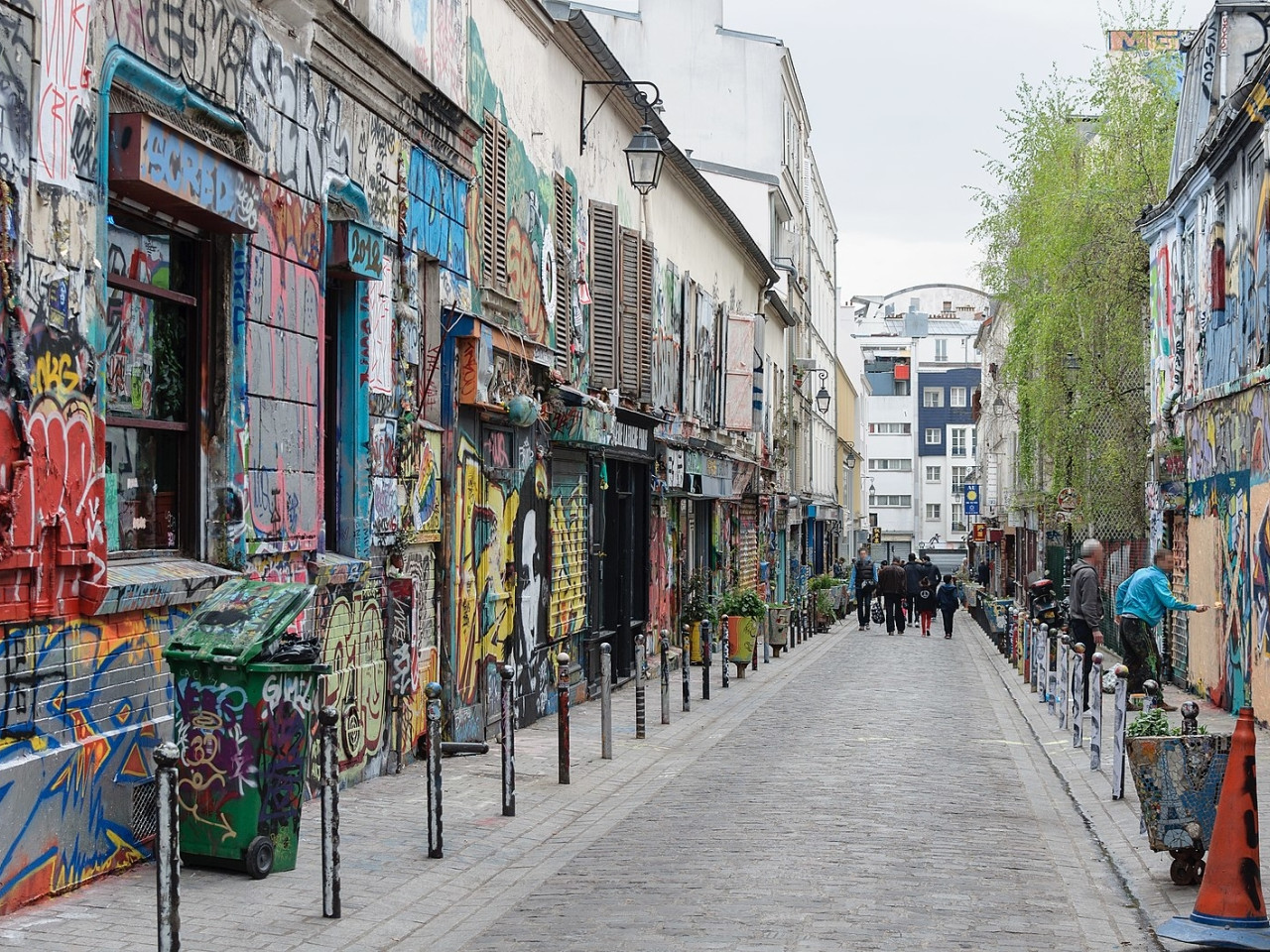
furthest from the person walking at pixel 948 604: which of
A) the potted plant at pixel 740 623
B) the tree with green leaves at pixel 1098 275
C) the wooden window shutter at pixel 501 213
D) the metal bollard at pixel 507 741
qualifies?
the metal bollard at pixel 507 741

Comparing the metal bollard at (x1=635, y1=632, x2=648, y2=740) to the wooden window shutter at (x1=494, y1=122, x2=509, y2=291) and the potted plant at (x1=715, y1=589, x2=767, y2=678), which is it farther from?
the potted plant at (x1=715, y1=589, x2=767, y2=678)

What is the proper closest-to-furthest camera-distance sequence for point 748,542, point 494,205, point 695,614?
point 494,205
point 695,614
point 748,542

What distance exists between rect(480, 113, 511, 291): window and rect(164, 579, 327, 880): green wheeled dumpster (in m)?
6.84

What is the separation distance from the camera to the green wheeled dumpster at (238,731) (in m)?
7.69

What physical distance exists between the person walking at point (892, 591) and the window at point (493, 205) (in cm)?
2348

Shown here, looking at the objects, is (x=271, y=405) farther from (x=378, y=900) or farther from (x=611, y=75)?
(x=611, y=75)

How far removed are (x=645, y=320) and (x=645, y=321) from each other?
13 millimetres

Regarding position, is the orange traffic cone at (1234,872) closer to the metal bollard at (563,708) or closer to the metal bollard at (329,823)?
the metal bollard at (329,823)

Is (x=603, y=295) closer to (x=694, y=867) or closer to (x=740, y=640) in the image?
(x=740, y=640)

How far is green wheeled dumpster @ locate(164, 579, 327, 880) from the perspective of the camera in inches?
303

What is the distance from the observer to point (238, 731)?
768cm

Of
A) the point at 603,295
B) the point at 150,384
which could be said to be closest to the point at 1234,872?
the point at 150,384

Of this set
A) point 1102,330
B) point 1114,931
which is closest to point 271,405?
point 1114,931

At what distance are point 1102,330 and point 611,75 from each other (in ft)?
34.5
